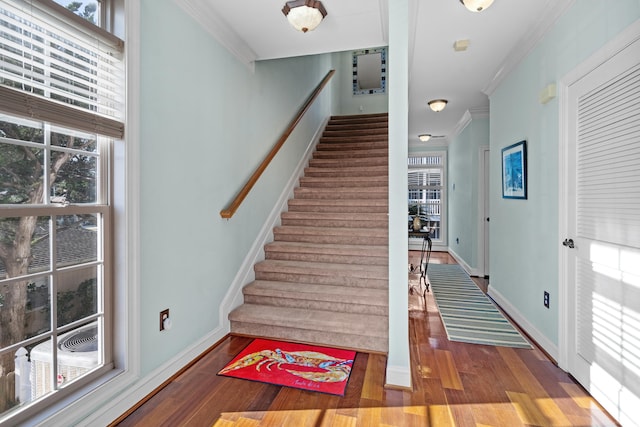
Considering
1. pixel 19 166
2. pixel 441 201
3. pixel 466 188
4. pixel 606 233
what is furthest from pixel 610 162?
pixel 441 201

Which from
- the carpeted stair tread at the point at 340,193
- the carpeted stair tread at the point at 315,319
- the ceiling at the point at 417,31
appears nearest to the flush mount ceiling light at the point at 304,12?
the ceiling at the point at 417,31

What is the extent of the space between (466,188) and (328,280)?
3720 mm

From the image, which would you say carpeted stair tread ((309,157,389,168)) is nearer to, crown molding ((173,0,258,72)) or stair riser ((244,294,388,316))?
crown molding ((173,0,258,72))

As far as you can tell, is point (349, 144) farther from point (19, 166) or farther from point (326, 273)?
point (19, 166)

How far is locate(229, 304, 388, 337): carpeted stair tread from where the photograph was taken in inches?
97.7

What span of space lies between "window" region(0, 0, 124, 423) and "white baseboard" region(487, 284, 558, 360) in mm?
2977

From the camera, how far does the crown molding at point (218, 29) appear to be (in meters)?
2.21

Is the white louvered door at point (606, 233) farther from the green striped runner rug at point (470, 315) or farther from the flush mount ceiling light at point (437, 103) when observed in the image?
the flush mount ceiling light at point (437, 103)

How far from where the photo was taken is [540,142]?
2.58m

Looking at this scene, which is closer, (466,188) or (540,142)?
(540,142)

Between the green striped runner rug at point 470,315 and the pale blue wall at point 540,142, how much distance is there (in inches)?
8.4

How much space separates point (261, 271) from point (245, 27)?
2190mm

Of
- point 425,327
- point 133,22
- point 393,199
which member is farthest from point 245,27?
point 425,327

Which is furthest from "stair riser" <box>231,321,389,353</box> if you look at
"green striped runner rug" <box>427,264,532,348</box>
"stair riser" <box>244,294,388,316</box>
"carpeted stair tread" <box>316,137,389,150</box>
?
"carpeted stair tread" <box>316,137,389,150</box>
